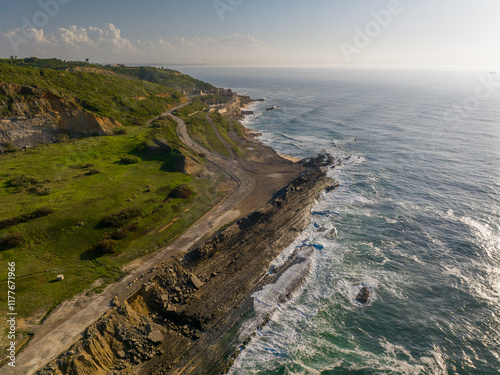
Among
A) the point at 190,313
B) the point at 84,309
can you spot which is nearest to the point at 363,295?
the point at 190,313

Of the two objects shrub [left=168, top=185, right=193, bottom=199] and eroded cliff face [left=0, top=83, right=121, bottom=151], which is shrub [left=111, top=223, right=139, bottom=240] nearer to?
shrub [left=168, top=185, right=193, bottom=199]

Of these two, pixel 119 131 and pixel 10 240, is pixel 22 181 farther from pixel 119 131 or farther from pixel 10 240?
pixel 119 131

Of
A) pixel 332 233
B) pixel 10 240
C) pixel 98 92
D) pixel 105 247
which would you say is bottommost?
pixel 332 233

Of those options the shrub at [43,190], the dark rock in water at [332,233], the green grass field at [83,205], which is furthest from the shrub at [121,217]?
the dark rock in water at [332,233]

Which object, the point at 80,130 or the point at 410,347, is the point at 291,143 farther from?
the point at 410,347

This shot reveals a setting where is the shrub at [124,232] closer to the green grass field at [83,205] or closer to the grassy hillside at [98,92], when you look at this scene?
the green grass field at [83,205]

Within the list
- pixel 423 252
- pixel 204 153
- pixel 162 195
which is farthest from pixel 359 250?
pixel 204 153

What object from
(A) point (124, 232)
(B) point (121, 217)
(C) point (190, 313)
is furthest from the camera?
(B) point (121, 217)
